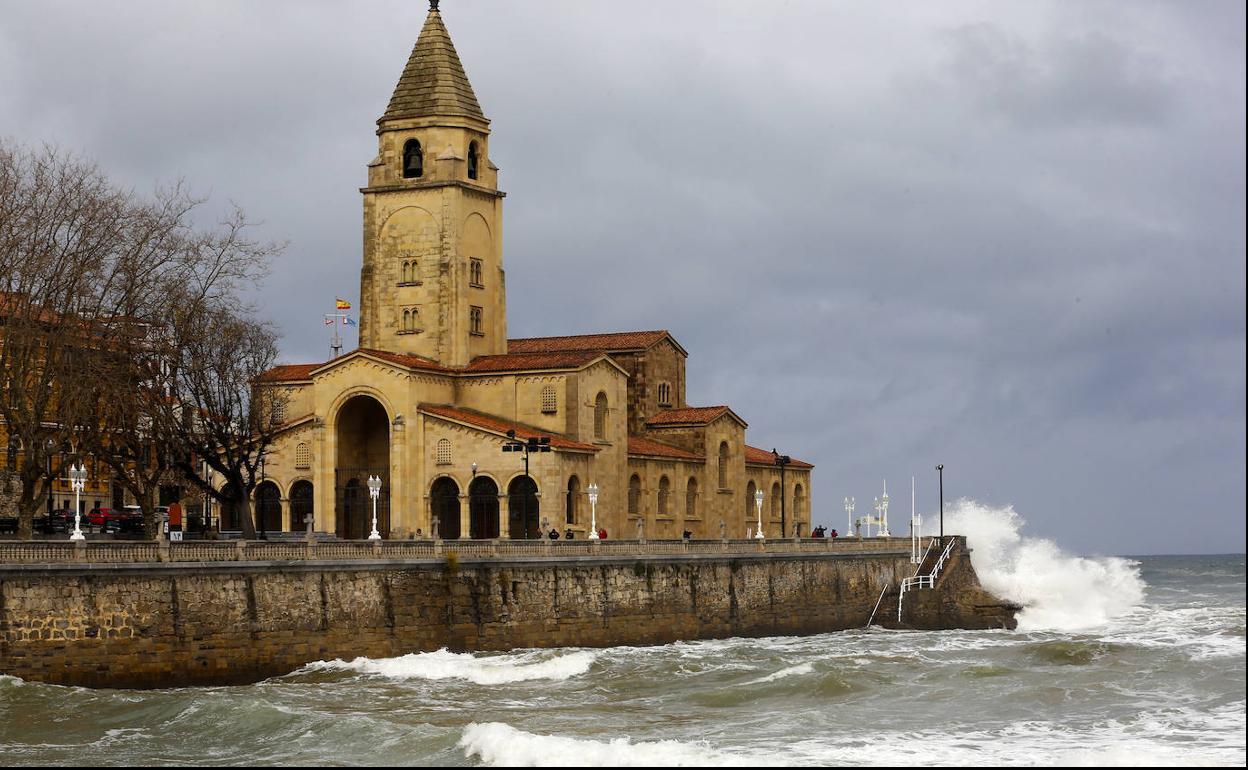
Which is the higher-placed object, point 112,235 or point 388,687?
point 112,235

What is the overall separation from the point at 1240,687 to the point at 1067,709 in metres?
5.67

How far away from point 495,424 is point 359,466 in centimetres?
647

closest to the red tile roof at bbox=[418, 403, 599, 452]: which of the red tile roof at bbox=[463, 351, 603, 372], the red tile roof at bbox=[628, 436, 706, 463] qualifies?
the red tile roof at bbox=[463, 351, 603, 372]

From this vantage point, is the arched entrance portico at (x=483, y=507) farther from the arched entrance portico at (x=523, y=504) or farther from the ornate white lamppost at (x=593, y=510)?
the ornate white lamppost at (x=593, y=510)

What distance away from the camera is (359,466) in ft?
265

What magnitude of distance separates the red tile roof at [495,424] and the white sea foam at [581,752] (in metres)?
35.1

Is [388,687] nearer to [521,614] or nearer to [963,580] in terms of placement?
[521,614]

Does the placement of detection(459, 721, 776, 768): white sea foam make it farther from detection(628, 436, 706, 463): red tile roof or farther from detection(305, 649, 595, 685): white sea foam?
detection(628, 436, 706, 463): red tile roof

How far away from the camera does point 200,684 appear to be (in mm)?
49562

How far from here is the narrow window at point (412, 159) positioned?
275 ft

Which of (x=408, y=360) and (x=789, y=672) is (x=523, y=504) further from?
(x=789, y=672)

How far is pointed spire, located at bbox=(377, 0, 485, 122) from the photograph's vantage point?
83375mm

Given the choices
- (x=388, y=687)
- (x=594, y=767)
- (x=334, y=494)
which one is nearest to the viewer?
(x=594, y=767)

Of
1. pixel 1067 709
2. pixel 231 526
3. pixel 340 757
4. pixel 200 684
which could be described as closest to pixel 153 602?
pixel 200 684
